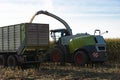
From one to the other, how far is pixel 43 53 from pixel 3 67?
2.44 m

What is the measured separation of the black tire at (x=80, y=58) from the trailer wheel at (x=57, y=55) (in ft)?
3.73

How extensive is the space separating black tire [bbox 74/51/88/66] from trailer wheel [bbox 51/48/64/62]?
1.14m

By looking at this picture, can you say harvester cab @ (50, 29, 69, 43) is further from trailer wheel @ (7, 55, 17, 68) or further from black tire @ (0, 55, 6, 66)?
trailer wheel @ (7, 55, 17, 68)

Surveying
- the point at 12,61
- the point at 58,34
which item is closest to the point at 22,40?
the point at 12,61

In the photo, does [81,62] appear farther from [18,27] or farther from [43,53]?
[18,27]

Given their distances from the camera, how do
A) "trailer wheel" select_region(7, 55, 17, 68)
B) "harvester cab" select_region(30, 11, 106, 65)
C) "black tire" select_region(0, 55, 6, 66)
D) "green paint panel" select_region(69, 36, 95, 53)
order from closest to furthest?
"trailer wheel" select_region(7, 55, 17, 68), "harvester cab" select_region(30, 11, 106, 65), "green paint panel" select_region(69, 36, 95, 53), "black tire" select_region(0, 55, 6, 66)

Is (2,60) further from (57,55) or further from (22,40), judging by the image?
(57,55)

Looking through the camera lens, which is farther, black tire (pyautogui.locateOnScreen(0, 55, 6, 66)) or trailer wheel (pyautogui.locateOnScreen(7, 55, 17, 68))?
black tire (pyautogui.locateOnScreen(0, 55, 6, 66))

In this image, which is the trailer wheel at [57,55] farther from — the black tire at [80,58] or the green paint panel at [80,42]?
the black tire at [80,58]

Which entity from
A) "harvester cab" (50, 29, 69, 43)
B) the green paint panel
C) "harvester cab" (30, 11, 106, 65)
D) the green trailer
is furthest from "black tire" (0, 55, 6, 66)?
the green paint panel

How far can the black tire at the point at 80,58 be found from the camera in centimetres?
2052

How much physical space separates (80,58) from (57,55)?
1.97 meters

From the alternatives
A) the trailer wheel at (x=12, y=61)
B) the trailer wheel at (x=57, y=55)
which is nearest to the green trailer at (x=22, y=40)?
the trailer wheel at (x=12, y=61)

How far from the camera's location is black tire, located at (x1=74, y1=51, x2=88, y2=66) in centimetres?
2052
